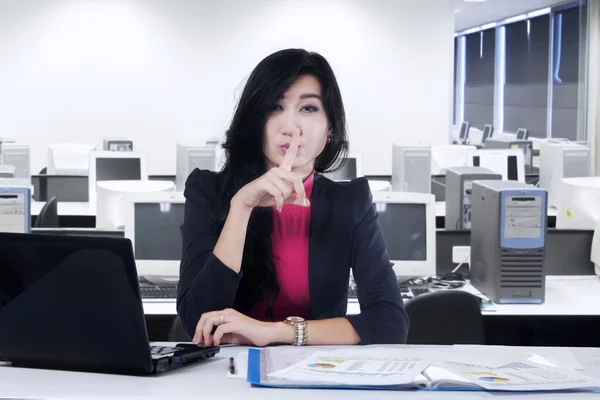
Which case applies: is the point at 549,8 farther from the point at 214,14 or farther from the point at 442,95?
the point at 214,14

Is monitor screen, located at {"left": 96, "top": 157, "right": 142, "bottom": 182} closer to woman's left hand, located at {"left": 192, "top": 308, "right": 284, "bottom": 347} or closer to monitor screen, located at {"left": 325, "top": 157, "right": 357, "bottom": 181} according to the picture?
monitor screen, located at {"left": 325, "top": 157, "right": 357, "bottom": 181}

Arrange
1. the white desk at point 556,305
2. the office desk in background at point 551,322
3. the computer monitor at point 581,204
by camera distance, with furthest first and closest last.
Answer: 1. the computer monitor at point 581,204
2. the office desk in background at point 551,322
3. the white desk at point 556,305

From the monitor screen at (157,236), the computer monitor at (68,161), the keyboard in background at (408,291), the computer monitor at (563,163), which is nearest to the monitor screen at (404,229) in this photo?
the keyboard in background at (408,291)

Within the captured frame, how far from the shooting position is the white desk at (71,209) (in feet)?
20.3

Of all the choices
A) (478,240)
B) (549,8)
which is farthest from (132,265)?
(549,8)

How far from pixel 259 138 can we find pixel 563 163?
526 cm

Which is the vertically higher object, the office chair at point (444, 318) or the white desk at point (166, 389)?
the white desk at point (166, 389)

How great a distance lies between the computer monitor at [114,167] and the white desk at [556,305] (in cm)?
301

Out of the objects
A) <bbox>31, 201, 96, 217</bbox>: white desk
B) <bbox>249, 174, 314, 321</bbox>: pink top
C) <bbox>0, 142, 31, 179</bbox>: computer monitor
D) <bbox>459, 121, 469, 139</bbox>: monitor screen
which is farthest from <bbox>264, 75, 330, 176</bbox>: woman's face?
<bbox>459, 121, 469, 139</bbox>: monitor screen

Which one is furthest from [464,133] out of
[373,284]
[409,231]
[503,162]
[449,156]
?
[373,284]

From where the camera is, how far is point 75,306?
138 cm

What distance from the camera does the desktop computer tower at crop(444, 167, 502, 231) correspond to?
4648 millimetres

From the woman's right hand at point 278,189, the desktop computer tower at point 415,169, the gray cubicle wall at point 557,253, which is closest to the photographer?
the woman's right hand at point 278,189

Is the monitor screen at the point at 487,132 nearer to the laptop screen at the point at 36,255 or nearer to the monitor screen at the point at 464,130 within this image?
the monitor screen at the point at 464,130
